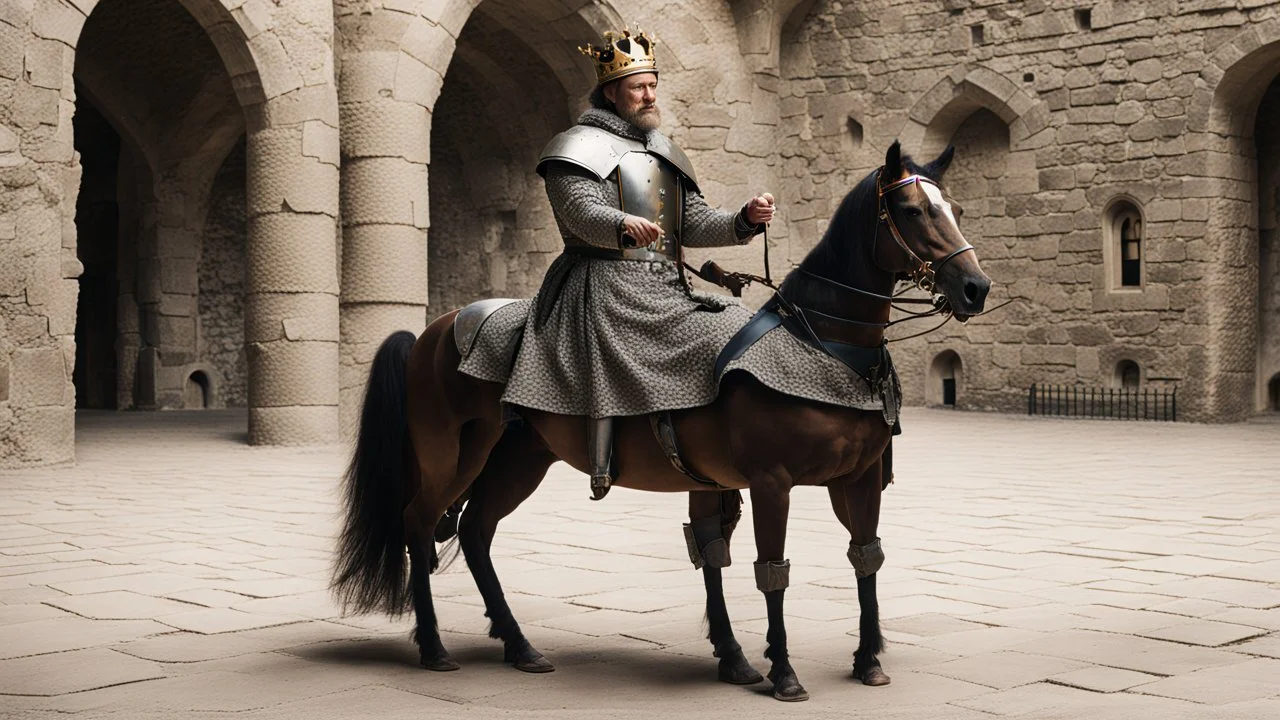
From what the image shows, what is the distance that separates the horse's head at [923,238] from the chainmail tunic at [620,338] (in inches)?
13.9

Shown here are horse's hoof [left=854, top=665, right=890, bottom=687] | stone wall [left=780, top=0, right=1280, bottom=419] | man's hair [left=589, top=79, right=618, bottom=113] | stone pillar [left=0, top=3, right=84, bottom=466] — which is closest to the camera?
horse's hoof [left=854, top=665, right=890, bottom=687]

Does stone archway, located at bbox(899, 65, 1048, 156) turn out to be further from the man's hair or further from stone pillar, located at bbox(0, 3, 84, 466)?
the man's hair

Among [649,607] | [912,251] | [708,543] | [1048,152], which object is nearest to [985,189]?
[1048,152]

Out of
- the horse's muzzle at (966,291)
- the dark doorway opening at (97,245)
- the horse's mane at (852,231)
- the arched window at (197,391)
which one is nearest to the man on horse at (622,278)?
the horse's mane at (852,231)

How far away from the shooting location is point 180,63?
1794 centimetres

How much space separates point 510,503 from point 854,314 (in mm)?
1418

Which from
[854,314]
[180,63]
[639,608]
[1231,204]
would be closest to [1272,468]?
[1231,204]

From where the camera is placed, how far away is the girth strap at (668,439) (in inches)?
165

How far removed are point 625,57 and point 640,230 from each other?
0.68 meters

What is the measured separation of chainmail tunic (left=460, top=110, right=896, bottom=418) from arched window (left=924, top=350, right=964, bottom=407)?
13.8 meters

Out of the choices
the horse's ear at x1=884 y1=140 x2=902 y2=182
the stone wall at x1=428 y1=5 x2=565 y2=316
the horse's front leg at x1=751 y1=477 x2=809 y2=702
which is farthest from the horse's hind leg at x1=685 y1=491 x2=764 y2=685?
the stone wall at x1=428 y1=5 x2=565 y2=316

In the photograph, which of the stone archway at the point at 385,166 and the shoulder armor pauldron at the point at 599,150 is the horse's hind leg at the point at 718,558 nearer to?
the shoulder armor pauldron at the point at 599,150

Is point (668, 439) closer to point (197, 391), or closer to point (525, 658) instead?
point (525, 658)

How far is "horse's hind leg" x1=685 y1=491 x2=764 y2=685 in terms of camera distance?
13.6 ft
